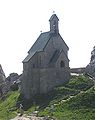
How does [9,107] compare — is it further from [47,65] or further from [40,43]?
[40,43]

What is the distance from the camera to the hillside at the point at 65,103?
159 feet

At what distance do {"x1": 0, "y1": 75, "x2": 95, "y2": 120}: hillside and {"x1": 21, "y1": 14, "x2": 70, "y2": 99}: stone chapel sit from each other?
1832 mm

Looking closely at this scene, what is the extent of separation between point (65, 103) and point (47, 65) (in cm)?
1477

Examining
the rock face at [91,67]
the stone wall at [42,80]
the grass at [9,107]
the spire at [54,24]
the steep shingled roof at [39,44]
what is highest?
the spire at [54,24]

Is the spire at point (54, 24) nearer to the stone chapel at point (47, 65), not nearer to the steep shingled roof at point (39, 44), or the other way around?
the stone chapel at point (47, 65)

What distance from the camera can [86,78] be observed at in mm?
64625

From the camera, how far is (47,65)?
6581 centimetres

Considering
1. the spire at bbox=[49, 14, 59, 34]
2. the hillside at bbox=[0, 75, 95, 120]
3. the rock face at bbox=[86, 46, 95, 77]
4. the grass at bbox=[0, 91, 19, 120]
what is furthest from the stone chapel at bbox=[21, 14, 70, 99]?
the rock face at bbox=[86, 46, 95, 77]

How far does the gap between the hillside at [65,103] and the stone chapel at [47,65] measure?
6.01 ft

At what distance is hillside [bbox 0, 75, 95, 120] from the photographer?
48.3 metres

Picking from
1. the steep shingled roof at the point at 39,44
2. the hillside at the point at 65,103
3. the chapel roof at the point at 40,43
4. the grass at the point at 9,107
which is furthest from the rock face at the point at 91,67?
the grass at the point at 9,107

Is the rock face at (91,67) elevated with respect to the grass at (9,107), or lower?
elevated

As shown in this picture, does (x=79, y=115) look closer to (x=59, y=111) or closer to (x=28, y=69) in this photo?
(x=59, y=111)

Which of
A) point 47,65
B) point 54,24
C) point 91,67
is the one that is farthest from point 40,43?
point 91,67
